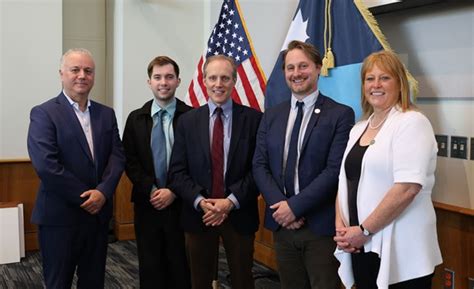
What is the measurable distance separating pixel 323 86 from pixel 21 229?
2973mm

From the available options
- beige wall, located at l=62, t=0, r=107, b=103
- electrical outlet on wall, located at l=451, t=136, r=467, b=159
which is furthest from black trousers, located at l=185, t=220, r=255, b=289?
beige wall, located at l=62, t=0, r=107, b=103

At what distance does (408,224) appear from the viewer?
1.78 metres

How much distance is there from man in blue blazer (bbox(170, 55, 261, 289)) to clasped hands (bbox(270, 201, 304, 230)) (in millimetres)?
242

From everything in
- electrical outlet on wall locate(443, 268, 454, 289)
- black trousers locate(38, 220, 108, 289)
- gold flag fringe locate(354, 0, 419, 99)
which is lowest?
electrical outlet on wall locate(443, 268, 454, 289)

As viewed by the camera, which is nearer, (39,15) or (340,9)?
(340,9)

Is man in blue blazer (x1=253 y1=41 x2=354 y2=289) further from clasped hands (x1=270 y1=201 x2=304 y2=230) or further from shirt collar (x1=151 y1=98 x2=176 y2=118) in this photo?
shirt collar (x1=151 y1=98 x2=176 y2=118)

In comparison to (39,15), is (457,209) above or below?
below

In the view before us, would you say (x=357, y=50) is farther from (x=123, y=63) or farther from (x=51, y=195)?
(x=123, y=63)

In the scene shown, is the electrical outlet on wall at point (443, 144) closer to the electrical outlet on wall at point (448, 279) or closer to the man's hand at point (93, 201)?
the electrical outlet on wall at point (448, 279)

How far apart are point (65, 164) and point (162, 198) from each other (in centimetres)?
49

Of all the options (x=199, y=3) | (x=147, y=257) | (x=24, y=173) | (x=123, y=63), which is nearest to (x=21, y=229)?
(x=24, y=173)

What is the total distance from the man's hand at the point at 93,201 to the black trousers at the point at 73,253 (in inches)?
3.5

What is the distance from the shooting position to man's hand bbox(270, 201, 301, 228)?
2.03 m

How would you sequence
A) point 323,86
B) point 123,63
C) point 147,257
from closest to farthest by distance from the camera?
point 147,257, point 323,86, point 123,63
